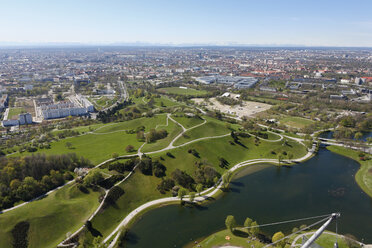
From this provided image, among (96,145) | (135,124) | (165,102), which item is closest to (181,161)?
(96,145)

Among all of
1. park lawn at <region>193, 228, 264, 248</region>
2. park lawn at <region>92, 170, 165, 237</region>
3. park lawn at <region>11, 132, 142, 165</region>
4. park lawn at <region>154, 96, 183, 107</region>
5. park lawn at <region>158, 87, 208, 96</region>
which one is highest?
park lawn at <region>158, 87, 208, 96</region>

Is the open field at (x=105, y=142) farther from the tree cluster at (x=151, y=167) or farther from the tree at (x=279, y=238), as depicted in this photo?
the tree at (x=279, y=238)

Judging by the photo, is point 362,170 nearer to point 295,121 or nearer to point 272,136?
point 272,136

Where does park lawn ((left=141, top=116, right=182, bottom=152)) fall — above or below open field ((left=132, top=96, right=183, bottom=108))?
below

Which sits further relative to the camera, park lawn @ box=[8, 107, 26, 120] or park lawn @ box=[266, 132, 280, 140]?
park lawn @ box=[8, 107, 26, 120]

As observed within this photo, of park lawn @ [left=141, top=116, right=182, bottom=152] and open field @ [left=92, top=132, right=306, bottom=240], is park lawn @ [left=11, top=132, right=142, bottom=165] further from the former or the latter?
open field @ [left=92, top=132, right=306, bottom=240]

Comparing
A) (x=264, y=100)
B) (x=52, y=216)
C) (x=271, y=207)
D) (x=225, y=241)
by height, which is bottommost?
(x=225, y=241)

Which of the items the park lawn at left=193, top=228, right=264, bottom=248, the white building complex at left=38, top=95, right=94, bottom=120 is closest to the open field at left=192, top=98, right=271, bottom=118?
the white building complex at left=38, top=95, right=94, bottom=120
